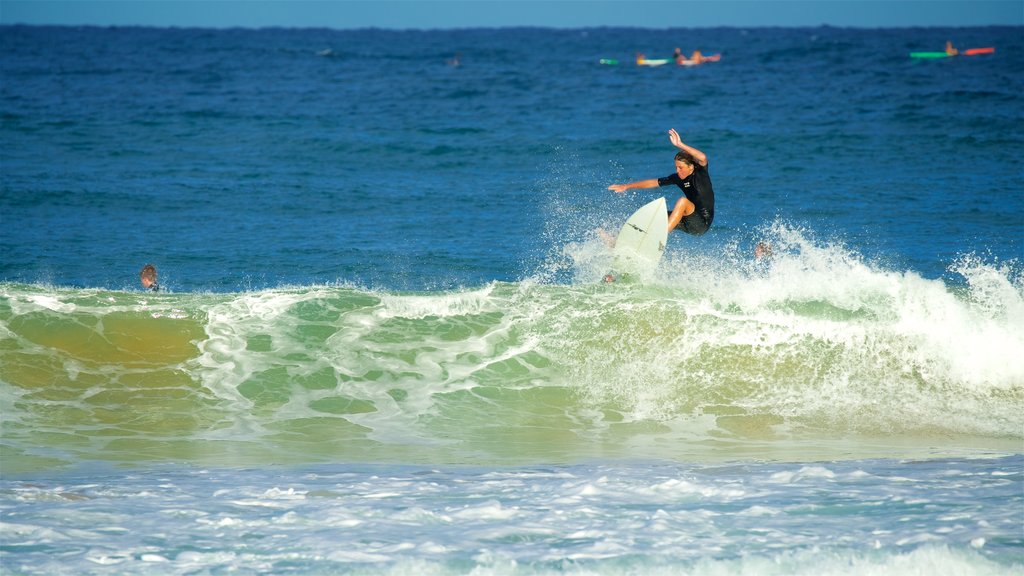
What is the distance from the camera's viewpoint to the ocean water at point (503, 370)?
5.79 m

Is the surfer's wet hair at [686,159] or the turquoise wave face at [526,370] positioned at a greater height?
the surfer's wet hair at [686,159]

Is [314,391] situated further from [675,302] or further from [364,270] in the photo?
[364,270]

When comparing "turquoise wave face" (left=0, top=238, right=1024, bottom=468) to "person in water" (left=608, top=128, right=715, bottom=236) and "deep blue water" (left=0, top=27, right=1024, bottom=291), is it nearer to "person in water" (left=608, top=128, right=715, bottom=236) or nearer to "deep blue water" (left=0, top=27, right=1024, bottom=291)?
"person in water" (left=608, top=128, right=715, bottom=236)

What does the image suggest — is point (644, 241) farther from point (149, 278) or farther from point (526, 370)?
point (149, 278)

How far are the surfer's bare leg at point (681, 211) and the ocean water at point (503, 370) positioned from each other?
709 mm

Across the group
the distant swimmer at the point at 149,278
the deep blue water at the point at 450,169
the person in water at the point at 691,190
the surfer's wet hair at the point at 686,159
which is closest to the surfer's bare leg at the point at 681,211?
the person in water at the point at 691,190

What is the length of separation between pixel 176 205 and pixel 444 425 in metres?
11.6

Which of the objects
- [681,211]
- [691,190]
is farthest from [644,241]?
[691,190]

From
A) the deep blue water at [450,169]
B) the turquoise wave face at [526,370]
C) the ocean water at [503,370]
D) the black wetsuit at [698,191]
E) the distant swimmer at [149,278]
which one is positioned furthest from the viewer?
the deep blue water at [450,169]

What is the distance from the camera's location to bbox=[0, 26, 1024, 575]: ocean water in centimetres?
579

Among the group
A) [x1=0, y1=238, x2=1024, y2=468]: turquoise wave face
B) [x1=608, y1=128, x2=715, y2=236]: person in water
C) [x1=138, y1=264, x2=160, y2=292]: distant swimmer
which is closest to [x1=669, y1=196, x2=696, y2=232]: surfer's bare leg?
[x1=608, y1=128, x2=715, y2=236]: person in water

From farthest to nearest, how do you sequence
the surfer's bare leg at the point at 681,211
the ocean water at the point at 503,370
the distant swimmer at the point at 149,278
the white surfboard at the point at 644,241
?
the distant swimmer at the point at 149,278, the white surfboard at the point at 644,241, the surfer's bare leg at the point at 681,211, the ocean water at the point at 503,370

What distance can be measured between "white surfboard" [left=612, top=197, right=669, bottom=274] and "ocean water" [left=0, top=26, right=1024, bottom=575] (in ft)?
1.17

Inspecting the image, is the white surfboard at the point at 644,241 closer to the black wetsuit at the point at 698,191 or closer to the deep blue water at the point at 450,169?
the black wetsuit at the point at 698,191
